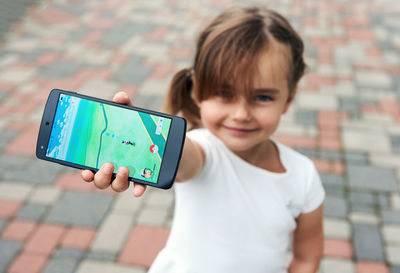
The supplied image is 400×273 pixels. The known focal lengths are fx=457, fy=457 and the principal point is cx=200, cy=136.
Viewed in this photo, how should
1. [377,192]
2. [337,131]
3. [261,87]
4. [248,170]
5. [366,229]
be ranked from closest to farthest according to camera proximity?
[261,87] < [248,170] < [366,229] < [377,192] < [337,131]

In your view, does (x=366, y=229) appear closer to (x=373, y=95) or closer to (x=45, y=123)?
(x=373, y=95)

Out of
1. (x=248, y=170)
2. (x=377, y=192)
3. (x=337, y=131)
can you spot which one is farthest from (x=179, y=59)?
(x=248, y=170)

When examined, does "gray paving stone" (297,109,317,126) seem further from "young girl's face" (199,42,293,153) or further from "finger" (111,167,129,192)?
"finger" (111,167,129,192)

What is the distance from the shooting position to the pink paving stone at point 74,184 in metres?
2.93

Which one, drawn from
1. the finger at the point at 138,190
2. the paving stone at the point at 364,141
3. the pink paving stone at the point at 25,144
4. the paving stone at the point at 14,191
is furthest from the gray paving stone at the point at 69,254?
the paving stone at the point at 364,141

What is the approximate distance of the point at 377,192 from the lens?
2.90m

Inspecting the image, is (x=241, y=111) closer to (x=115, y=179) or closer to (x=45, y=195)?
(x=115, y=179)

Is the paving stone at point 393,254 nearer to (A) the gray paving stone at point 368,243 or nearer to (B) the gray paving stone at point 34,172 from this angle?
(A) the gray paving stone at point 368,243

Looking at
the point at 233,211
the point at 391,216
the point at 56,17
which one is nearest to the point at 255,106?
the point at 233,211

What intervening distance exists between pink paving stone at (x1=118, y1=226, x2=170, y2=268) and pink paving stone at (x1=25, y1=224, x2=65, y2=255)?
0.39 m

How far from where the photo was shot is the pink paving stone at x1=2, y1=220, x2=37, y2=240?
256 centimetres

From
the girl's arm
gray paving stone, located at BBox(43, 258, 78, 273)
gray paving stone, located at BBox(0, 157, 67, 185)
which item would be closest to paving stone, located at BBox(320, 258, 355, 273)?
the girl's arm

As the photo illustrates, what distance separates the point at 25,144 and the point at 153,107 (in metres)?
1.05

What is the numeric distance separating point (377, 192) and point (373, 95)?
1.40 meters
